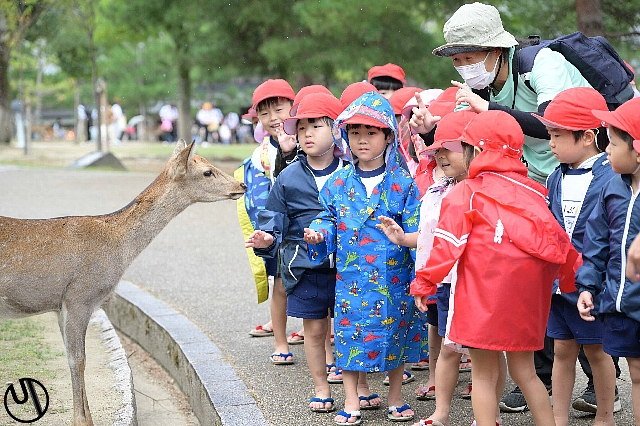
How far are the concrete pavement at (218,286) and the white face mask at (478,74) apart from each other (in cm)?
184

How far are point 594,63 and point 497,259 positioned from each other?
1.53 m

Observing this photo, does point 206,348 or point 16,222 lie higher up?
point 16,222

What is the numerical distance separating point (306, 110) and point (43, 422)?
7.50 feet

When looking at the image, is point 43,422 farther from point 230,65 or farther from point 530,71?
point 230,65

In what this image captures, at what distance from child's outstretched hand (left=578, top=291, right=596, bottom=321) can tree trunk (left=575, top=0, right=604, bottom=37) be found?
8.48 metres

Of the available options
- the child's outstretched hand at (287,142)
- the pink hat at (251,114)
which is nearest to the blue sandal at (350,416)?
the child's outstretched hand at (287,142)

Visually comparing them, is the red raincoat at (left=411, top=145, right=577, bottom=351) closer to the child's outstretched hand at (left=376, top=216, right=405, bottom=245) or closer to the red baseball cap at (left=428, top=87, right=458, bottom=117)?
the child's outstretched hand at (left=376, top=216, right=405, bottom=245)

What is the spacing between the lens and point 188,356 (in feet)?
19.7

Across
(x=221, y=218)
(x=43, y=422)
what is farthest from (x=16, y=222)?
(x=221, y=218)

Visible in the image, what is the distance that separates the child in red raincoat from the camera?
382 cm

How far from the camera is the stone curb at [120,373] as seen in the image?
4.79m

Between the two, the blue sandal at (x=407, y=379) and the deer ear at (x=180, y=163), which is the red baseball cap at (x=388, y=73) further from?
the blue sandal at (x=407, y=379)

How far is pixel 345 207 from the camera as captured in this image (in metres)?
4.79

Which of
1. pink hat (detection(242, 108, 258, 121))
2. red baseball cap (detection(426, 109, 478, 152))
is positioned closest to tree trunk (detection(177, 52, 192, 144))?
pink hat (detection(242, 108, 258, 121))
